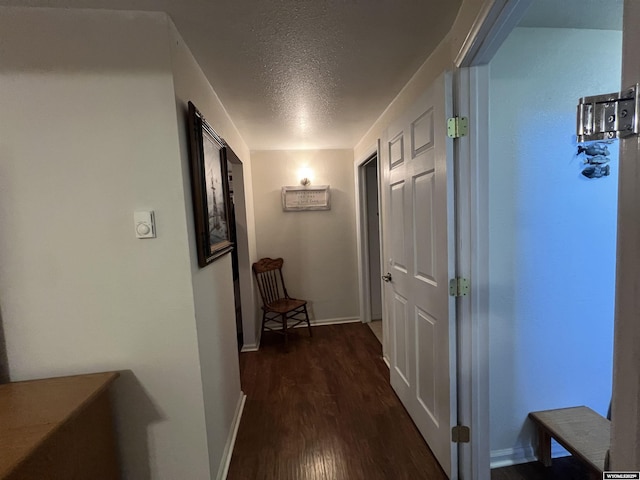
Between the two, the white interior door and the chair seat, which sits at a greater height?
the white interior door

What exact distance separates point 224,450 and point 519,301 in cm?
175

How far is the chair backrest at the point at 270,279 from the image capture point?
2956mm

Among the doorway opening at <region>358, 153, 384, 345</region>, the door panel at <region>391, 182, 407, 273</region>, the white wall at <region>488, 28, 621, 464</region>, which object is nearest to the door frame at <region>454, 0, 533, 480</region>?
the white wall at <region>488, 28, 621, 464</region>

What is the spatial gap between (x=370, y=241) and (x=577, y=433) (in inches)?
93.0

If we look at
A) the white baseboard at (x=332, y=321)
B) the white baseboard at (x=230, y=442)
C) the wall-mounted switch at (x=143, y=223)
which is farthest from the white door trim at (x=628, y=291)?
the white baseboard at (x=332, y=321)

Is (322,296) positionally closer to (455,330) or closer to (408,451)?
(408,451)

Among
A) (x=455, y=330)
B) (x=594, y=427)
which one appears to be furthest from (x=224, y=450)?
(x=594, y=427)

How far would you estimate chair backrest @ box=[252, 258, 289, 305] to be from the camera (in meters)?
2.96

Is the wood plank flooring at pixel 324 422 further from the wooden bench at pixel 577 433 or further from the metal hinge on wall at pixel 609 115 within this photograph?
the metal hinge on wall at pixel 609 115

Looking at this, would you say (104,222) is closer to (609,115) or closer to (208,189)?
(208,189)

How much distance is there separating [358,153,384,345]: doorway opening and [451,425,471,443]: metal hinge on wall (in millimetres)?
1762

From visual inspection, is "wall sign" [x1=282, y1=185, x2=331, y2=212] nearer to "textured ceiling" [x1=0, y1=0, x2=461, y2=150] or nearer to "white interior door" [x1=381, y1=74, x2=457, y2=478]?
"textured ceiling" [x1=0, y1=0, x2=461, y2=150]

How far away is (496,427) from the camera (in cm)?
141

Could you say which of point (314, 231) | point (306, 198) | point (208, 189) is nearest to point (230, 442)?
point (208, 189)
